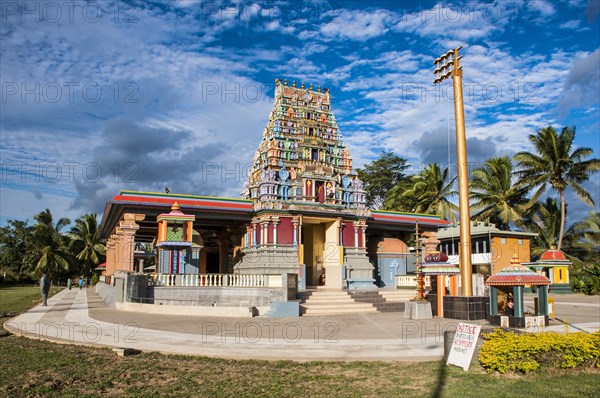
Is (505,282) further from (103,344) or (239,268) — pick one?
(239,268)

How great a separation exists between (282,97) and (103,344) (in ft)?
78.0

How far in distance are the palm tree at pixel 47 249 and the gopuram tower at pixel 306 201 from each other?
32.2 meters

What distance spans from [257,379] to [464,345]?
4031 millimetres

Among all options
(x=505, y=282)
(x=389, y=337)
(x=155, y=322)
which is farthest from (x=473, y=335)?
(x=155, y=322)

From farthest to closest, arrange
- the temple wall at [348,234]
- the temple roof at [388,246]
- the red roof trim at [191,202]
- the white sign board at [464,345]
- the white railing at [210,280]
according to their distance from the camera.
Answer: the temple roof at [388,246] → the temple wall at [348,234] → the red roof trim at [191,202] → the white railing at [210,280] → the white sign board at [464,345]

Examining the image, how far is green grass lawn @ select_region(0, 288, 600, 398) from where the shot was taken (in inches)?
299

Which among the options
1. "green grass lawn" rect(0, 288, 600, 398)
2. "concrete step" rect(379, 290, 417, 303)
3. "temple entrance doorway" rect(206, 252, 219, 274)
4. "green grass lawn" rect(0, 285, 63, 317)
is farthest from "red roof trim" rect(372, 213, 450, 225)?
"green grass lawn" rect(0, 288, 600, 398)

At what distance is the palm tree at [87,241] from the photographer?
60.5m

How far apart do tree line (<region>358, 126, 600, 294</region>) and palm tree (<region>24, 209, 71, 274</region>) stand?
38396 millimetres

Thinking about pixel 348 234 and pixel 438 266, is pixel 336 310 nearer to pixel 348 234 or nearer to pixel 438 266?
pixel 438 266

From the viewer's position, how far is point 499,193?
1774 inches

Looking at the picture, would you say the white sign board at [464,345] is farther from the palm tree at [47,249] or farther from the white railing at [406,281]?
the palm tree at [47,249]

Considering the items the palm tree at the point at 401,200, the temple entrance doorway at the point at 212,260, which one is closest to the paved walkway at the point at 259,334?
the temple entrance doorway at the point at 212,260

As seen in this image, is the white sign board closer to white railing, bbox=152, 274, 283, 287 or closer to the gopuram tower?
white railing, bbox=152, 274, 283, 287
